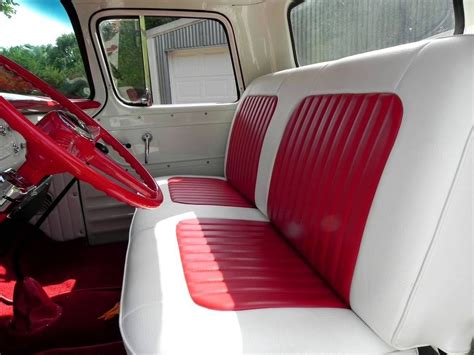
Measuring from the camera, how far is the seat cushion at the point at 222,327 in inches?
37.1

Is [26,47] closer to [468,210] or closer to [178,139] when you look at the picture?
[178,139]

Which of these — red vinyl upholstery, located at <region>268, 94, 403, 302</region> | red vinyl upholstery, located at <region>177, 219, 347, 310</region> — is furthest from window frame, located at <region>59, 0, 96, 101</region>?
red vinyl upholstery, located at <region>268, 94, 403, 302</region>

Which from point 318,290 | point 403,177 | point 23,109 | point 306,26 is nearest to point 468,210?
point 403,177

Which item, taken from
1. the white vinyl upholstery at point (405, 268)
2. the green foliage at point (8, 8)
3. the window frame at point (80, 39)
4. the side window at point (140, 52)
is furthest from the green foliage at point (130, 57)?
the white vinyl upholstery at point (405, 268)

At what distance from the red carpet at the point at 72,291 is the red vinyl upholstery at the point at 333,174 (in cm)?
87

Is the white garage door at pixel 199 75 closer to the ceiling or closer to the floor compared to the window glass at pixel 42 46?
closer to the floor

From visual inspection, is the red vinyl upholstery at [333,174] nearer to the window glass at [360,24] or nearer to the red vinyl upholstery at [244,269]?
the red vinyl upholstery at [244,269]

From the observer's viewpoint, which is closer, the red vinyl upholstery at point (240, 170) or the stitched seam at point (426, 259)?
the stitched seam at point (426, 259)

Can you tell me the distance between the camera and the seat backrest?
875mm

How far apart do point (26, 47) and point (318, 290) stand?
1.83m

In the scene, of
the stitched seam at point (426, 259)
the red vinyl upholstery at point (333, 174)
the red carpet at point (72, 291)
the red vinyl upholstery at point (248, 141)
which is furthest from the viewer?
the red vinyl upholstery at point (248, 141)

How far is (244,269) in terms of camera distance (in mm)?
1314

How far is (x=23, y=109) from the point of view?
1645 millimetres

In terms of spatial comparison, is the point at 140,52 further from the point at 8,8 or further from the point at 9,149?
the point at 9,149
